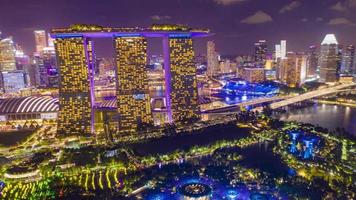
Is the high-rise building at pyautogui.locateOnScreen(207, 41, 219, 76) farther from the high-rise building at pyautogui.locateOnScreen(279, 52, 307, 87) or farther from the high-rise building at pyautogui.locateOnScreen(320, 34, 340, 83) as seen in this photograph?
the high-rise building at pyautogui.locateOnScreen(320, 34, 340, 83)

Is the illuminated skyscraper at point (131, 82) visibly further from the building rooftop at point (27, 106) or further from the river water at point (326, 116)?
the river water at point (326, 116)

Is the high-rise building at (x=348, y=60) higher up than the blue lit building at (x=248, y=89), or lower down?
higher up

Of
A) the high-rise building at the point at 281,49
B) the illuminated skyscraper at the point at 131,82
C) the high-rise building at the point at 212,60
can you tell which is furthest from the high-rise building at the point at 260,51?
the illuminated skyscraper at the point at 131,82

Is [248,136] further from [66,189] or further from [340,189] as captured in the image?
[66,189]

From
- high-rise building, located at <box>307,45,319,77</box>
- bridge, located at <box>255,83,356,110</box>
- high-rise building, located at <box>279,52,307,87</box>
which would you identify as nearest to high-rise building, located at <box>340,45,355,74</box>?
high-rise building, located at <box>307,45,319,77</box>

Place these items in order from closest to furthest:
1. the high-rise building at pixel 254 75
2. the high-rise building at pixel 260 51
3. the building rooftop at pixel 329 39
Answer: the building rooftop at pixel 329 39
the high-rise building at pixel 254 75
the high-rise building at pixel 260 51

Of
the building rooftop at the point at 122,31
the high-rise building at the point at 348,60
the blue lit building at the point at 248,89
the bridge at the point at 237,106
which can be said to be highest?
the building rooftop at the point at 122,31
